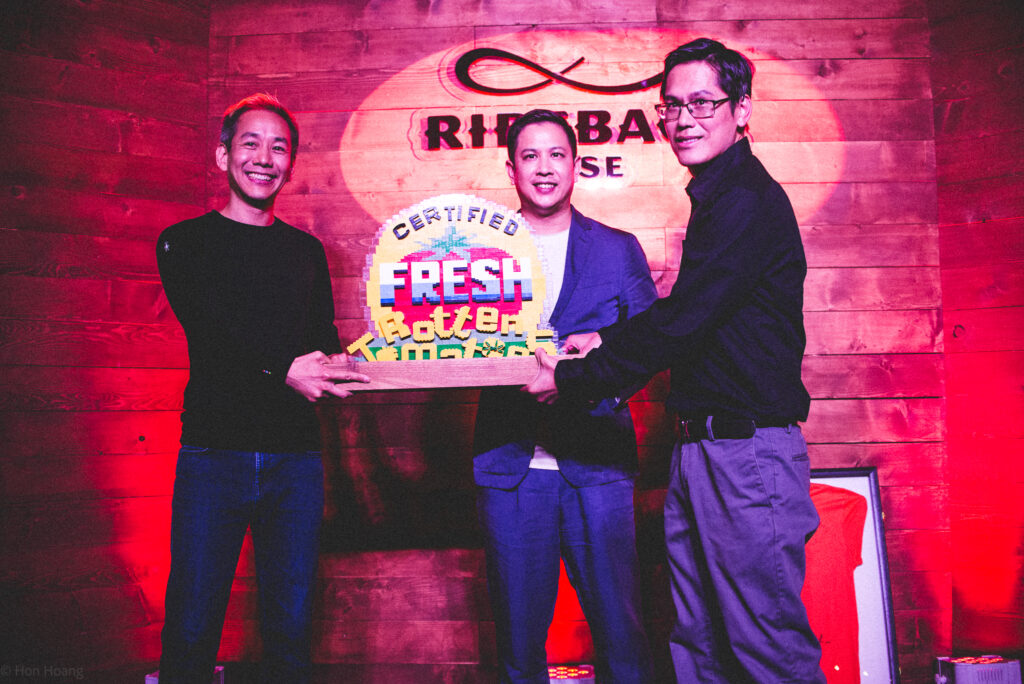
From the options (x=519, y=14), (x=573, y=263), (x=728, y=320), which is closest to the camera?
(x=728, y=320)

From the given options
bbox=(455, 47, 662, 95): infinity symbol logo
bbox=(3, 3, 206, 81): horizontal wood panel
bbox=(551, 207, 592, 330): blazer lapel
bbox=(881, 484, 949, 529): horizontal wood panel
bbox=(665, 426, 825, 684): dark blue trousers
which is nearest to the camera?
bbox=(665, 426, 825, 684): dark blue trousers

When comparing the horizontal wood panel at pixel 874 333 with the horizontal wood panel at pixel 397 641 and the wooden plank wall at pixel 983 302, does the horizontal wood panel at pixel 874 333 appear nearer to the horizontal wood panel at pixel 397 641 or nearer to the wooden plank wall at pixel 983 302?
the wooden plank wall at pixel 983 302

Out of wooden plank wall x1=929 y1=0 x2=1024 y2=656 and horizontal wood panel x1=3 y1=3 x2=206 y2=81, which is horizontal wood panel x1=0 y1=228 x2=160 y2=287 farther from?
wooden plank wall x1=929 y1=0 x2=1024 y2=656

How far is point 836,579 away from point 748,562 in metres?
1.37

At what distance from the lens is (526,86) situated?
305 centimetres

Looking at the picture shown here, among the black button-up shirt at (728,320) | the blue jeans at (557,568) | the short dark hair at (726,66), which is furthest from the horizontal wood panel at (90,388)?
the short dark hair at (726,66)

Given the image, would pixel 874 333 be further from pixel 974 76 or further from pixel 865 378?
pixel 974 76

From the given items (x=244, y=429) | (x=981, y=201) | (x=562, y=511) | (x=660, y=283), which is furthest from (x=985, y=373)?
(x=244, y=429)

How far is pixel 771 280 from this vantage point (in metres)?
1.69

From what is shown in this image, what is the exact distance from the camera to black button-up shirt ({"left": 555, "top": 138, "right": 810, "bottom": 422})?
1.64 meters

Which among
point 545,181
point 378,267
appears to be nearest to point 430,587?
point 378,267

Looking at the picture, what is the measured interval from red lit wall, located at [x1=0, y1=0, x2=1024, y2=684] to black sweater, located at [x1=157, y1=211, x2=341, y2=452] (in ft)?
3.24

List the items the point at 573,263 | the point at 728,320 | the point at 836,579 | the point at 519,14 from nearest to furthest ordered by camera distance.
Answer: the point at 728,320 → the point at 573,263 → the point at 836,579 → the point at 519,14

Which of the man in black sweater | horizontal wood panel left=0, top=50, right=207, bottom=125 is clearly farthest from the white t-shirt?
horizontal wood panel left=0, top=50, right=207, bottom=125
